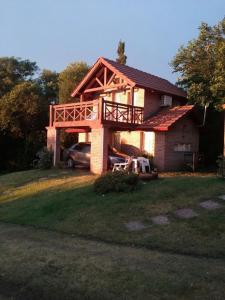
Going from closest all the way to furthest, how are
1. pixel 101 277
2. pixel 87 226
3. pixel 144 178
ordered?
pixel 101 277, pixel 87 226, pixel 144 178

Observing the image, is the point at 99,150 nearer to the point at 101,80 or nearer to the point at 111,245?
the point at 101,80

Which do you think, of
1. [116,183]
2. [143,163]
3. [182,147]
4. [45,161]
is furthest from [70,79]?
[116,183]

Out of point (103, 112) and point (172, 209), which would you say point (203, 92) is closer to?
point (103, 112)

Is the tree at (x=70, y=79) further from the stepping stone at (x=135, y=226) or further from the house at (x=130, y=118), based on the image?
the stepping stone at (x=135, y=226)

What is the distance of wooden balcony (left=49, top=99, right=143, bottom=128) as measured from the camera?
814 inches

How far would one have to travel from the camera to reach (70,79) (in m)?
36.7

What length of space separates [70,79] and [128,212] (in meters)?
26.6

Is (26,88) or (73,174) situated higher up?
(26,88)

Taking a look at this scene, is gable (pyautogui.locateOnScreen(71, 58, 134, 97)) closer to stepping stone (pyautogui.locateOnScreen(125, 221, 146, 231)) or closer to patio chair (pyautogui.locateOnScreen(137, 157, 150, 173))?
patio chair (pyautogui.locateOnScreen(137, 157, 150, 173))

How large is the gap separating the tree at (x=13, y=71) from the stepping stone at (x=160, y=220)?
94.9ft

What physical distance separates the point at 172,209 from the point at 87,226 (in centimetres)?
245

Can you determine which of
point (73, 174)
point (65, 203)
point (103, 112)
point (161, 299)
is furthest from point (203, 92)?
point (161, 299)

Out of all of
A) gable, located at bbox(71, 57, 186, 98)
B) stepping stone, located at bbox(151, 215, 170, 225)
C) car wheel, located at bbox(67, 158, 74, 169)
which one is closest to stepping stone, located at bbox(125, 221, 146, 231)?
stepping stone, located at bbox(151, 215, 170, 225)

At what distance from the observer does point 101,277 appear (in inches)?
257
